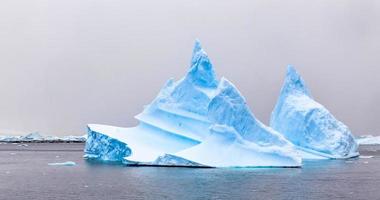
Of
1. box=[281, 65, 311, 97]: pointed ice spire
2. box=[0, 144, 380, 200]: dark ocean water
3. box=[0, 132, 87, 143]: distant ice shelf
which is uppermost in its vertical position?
box=[281, 65, 311, 97]: pointed ice spire

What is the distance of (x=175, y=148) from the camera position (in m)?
29.3

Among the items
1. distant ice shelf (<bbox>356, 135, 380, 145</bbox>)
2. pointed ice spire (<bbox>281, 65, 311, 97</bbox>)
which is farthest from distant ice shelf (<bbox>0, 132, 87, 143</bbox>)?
pointed ice spire (<bbox>281, 65, 311, 97</bbox>)

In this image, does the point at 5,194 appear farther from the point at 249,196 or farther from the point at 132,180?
the point at 249,196

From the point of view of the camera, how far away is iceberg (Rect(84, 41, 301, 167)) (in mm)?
25953

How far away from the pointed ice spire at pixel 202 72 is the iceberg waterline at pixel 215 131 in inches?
1.9

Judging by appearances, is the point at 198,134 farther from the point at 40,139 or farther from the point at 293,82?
the point at 40,139

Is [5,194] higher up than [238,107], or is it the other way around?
[238,107]

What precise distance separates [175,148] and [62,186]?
26.2 ft

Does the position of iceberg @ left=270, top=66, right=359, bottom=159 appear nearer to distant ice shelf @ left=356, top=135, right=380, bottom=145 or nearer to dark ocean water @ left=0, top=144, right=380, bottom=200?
dark ocean water @ left=0, top=144, right=380, bottom=200

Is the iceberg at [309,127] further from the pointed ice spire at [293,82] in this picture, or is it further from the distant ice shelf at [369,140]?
the distant ice shelf at [369,140]

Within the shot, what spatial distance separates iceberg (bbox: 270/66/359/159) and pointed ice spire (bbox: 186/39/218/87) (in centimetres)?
549

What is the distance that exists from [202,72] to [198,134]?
10.7 feet

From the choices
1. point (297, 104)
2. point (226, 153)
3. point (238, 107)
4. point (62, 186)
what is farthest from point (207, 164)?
point (297, 104)

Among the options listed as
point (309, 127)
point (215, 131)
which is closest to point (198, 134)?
point (215, 131)
